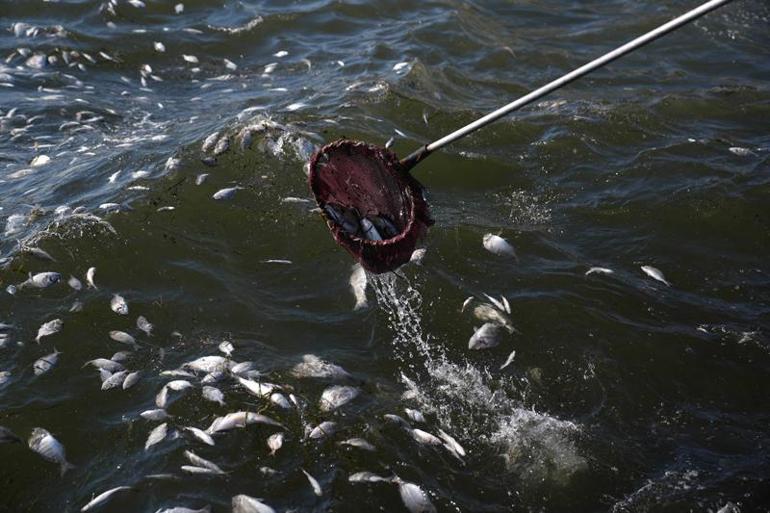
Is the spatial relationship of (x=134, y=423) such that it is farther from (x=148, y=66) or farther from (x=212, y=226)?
(x=148, y=66)

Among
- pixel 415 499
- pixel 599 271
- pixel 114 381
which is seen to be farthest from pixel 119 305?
pixel 599 271

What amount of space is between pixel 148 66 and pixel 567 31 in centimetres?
710

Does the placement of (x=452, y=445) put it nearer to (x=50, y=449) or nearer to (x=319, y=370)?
(x=319, y=370)

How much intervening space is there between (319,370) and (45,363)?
2.19m

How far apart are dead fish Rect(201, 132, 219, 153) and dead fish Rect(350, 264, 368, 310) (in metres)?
2.70

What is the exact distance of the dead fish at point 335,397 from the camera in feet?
19.9

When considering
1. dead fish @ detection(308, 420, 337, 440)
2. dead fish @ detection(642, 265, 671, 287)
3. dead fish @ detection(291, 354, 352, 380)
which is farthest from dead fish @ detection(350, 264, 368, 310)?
dead fish @ detection(642, 265, 671, 287)

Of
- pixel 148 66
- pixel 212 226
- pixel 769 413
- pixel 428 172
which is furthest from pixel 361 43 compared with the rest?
pixel 769 413

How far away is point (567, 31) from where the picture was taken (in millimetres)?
14234

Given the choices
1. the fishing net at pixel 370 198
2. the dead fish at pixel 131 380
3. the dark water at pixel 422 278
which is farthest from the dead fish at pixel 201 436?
the fishing net at pixel 370 198

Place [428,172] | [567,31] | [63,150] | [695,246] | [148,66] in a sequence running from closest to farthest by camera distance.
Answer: [695,246] < [428,172] < [63,150] < [148,66] < [567,31]

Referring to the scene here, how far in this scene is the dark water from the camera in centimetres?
569

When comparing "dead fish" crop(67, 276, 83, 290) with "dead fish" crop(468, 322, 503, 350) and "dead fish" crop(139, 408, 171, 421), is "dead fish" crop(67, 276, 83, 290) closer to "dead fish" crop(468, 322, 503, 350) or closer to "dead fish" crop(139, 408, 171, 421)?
"dead fish" crop(139, 408, 171, 421)

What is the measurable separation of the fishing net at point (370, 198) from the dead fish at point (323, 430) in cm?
121
